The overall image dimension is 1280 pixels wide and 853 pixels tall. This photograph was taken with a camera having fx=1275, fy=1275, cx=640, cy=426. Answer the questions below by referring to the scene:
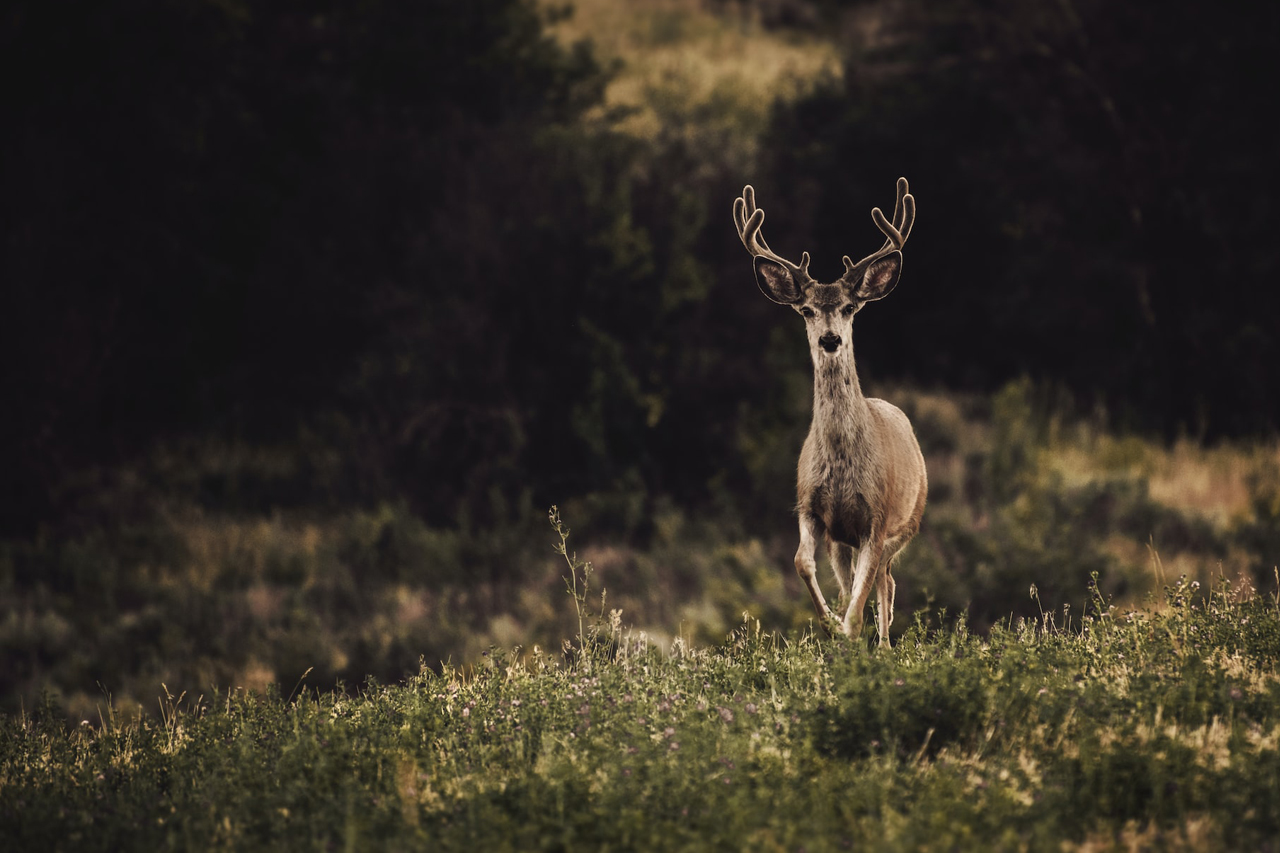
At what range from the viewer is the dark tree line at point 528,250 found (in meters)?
20.4

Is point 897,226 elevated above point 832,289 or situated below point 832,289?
above

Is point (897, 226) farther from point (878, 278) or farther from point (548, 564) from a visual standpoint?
point (548, 564)

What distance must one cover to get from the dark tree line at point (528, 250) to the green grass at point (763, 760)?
13.8 m

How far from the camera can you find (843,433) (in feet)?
19.6

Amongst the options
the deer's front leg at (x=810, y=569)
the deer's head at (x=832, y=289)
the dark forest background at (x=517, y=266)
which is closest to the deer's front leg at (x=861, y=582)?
the deer's front leg at (x=810, y=569)

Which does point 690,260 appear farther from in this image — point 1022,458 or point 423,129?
point 423,129

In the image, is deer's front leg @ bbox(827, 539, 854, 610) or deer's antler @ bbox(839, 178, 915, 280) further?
deer's front leg @ bbox(827, 539, 854, 610)

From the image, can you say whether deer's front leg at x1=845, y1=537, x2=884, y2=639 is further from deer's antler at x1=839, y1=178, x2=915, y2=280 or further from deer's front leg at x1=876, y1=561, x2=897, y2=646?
deer's antler at x1=839, y1=178, x2=915, y2=280

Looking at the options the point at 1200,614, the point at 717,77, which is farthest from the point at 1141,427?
the point at 717,77

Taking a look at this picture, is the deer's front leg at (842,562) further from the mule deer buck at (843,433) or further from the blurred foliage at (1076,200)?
the blurred foliage at (1076,200)

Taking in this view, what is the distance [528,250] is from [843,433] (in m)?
15.2

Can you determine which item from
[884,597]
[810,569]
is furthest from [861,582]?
[884,597]

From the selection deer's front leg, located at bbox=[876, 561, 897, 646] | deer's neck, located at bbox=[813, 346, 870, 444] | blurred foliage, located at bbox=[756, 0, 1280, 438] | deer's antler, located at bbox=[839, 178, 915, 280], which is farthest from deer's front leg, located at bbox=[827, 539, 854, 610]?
blurred foliage, located at bbox=[756, 0, 1280, 438]

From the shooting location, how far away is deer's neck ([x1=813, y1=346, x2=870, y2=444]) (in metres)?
5.96
